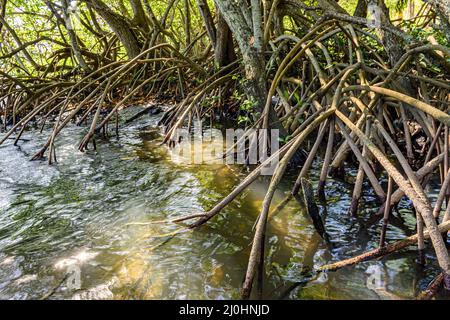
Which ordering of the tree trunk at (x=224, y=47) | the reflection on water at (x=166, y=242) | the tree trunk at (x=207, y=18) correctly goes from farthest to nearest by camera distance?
the tree trunk at (x=224, y=47)
the tree trunk at (x=207, y=18)
the reflection on water at (x=166, y=242)

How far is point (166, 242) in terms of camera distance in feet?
7.21

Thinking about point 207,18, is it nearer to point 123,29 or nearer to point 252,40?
point 252,40

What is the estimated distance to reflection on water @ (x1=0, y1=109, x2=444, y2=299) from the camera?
1.76 m

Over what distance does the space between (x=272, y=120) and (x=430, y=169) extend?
138 centimetres

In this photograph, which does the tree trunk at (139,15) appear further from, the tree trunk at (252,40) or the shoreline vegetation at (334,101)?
the tree trunk at (252,40)

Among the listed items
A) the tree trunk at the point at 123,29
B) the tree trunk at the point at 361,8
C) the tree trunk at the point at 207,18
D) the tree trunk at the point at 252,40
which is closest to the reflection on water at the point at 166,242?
the tree trunk at the point at 252,40

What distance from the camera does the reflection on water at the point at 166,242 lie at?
5.77ft

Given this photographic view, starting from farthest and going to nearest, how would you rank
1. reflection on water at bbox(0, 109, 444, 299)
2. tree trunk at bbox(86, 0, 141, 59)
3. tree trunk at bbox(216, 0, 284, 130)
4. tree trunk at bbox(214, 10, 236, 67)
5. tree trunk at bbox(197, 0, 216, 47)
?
1. tree trunk at bbox(86, 0, 141, 59)
2. tree trunk at bbox(214, 10, 236, 67)
3. tree trunk at bbox(197, 0, 216, 47)
4. tree trunk at bbox(216, 0, 284, 130)
5. reflection on water at bbox(0, 109, 444, 299)

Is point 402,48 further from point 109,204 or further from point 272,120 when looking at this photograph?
point 109,204

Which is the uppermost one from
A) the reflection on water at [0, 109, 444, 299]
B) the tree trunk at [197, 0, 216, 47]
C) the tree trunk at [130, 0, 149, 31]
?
the tree trunk at [130, 0, 149, 31]

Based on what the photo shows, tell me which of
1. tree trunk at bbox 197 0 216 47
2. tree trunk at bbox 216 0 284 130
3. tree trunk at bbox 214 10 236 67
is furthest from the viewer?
tree trunk at bbox 214 10 236 67

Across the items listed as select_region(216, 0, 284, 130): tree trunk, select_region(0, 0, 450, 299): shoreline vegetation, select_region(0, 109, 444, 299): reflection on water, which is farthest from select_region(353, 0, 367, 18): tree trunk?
select_region(0, 109, 444, 299): reflection on water

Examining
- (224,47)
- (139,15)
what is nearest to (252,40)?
(224,47)

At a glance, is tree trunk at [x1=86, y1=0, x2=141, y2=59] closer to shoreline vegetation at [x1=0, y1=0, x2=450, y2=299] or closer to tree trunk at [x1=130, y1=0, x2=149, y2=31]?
shoreline vegetation at [x1=0, y1=0, x2=450, y2=299]
